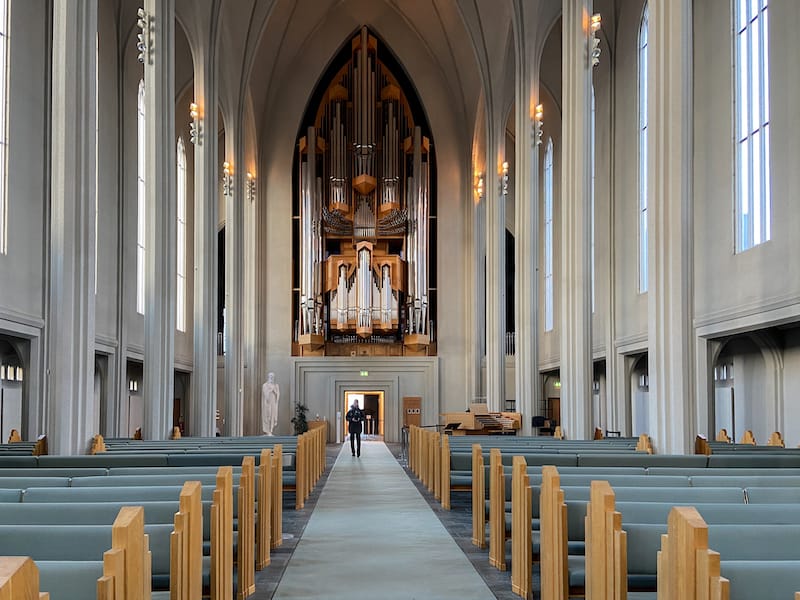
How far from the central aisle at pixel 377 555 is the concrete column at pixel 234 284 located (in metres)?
11.5

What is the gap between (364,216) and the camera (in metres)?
30.2

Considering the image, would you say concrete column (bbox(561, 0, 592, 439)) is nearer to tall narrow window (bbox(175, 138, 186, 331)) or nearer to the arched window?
the arched window

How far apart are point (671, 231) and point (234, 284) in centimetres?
1579

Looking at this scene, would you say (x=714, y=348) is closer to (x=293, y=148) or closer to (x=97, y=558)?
(x=97, y=558)

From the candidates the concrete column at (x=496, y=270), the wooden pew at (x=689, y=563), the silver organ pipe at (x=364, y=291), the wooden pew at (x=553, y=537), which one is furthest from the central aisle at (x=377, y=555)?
the silver organ pipe at (x=364, y=291)

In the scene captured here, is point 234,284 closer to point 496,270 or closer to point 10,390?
point 496,270

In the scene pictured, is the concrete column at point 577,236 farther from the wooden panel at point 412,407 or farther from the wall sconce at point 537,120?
the wooden panel at point 412,407

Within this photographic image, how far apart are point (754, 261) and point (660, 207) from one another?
3690mm

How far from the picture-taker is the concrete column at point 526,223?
1989 centimetres

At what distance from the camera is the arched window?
14.7 meters

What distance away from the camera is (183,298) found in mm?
25953

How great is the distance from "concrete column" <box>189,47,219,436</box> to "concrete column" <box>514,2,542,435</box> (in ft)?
22.4

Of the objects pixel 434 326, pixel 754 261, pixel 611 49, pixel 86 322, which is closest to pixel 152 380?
pixel 86 322

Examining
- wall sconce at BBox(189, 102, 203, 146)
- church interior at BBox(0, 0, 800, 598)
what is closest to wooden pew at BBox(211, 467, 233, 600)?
church interior at BBox(0, 0, 800, 598)
